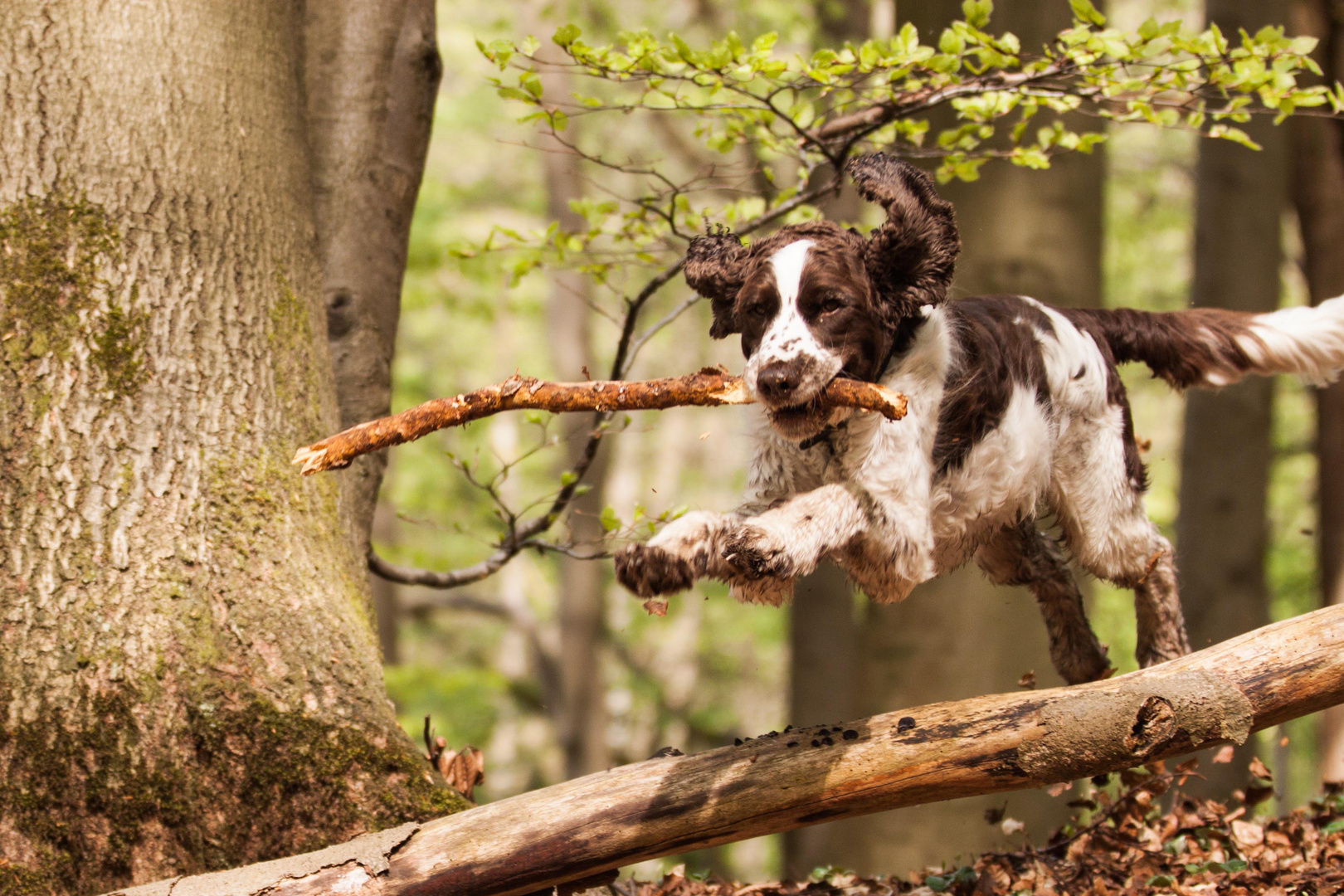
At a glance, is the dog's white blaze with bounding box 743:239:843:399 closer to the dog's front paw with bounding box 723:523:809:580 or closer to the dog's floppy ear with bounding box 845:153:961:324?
the dog's floppy ear with bounding box 845:153:961:324

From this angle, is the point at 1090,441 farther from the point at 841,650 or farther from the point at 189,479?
the point at 841,650

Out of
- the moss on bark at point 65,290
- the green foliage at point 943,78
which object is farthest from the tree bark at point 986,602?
the moss on bark at point 65,290

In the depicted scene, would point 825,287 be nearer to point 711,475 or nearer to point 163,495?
point 163,495

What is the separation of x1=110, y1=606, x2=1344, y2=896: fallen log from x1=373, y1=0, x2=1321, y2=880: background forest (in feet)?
3.60

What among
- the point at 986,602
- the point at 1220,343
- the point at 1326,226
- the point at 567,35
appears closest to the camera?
the point at 567,35

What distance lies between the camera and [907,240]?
11.3ft

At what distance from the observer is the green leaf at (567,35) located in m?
4.32

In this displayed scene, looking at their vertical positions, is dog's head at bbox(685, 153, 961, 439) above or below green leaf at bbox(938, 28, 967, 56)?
below

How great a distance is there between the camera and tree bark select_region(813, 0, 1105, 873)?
7.61 m

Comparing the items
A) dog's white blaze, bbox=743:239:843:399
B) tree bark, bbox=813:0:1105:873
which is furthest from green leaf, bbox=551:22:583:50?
tree bark, bbox=813:0:1105:873

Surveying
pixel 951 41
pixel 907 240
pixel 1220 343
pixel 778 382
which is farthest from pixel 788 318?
pixel 1220 343

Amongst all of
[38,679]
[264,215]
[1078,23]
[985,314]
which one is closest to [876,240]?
[985,314]

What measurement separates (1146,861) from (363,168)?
4.45m

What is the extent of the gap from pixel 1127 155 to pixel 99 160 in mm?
15454
